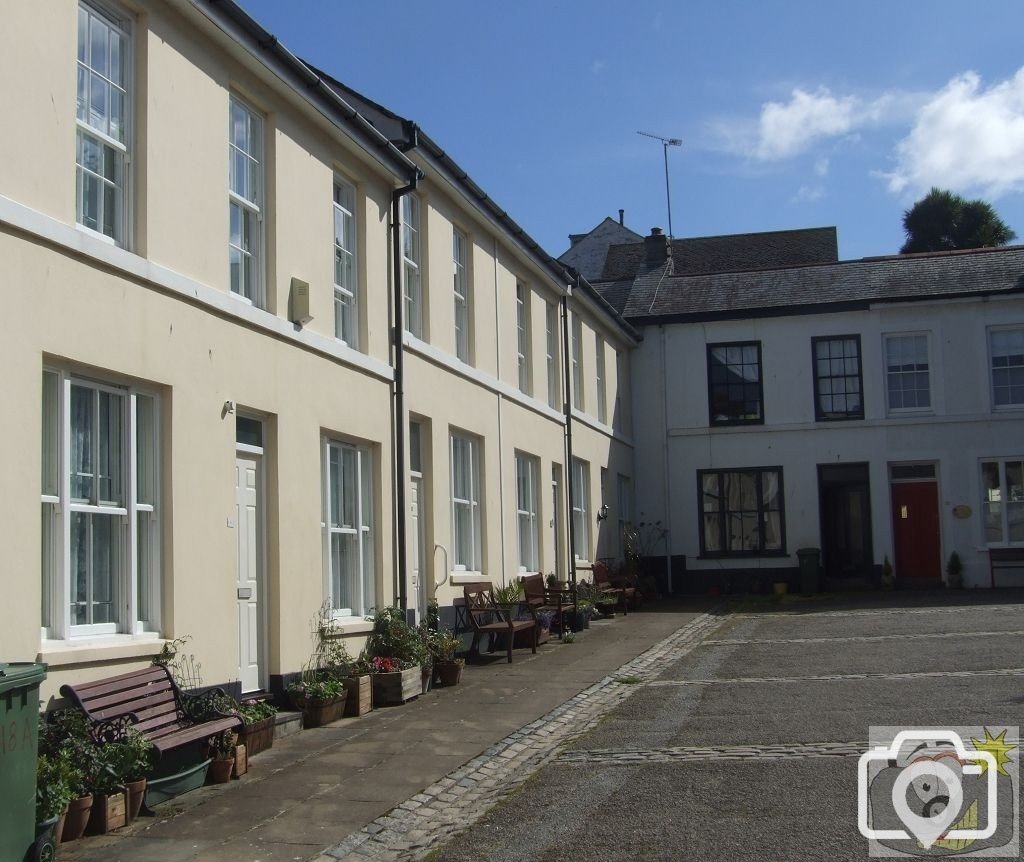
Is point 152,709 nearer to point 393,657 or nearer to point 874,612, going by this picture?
point 393,657

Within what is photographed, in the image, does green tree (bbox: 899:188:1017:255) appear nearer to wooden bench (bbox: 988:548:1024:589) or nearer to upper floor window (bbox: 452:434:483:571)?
wooden bench (bbox: 988:548:1024:589)

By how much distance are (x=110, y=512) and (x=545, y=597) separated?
1068cm

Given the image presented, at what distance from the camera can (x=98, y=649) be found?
8.11 m

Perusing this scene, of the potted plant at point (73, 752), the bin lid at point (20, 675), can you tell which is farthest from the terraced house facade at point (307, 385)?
the bin lid at point (20, 675)

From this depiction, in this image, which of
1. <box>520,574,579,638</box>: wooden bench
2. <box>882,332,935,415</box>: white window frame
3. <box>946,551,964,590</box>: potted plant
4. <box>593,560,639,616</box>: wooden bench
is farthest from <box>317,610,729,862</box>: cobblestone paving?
<box>882,332,935,415</box>: white window frame

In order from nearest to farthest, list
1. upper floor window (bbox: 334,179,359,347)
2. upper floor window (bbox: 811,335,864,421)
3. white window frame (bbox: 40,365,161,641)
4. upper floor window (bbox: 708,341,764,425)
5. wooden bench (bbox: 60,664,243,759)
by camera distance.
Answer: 1. wooden bench (bbox: 60,664,243,759)
2. white window frame (bbox: 40,365,161,641)
3. upper floor window (bbox: 334,179,359,347)
4. upper floor window (bbox: 811,335,864,421)
5. upper floor window (bbox: 708,341,764,425)

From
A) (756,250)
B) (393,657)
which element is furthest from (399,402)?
(756,250)

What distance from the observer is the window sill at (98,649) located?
25.3ft

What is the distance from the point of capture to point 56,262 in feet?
26.5

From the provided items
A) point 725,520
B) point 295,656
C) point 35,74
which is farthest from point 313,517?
point 725,520

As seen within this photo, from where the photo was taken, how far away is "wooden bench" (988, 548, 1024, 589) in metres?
25.5

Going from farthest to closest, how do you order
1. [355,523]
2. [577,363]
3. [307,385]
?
1. [577,363]
2. [355,523]
3. [307,385]

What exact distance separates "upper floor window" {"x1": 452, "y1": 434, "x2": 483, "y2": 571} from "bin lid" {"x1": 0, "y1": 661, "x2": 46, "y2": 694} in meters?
9.94

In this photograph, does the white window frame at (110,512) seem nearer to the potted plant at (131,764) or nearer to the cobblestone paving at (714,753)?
the potted plant at (131,764)
